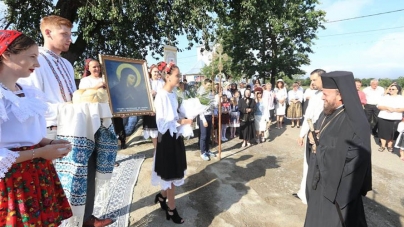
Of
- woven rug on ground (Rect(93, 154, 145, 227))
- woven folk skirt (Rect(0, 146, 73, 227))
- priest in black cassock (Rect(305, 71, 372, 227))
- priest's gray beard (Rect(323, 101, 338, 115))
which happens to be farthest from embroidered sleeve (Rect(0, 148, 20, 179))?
priest's gray beard (Rect(323, 101, 338, 115))

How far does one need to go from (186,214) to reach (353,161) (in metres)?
2.40

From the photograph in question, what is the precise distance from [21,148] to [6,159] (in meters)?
0.17

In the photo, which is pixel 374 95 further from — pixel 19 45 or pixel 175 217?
pixel 19 45

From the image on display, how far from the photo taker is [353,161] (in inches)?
88.4

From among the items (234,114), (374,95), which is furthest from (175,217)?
(374,95)

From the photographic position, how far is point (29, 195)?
58.9 inches

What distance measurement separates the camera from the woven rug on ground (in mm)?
3406

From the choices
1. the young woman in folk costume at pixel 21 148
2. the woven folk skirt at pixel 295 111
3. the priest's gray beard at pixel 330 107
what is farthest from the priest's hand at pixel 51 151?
the woven folk skirt at pixel 295 111

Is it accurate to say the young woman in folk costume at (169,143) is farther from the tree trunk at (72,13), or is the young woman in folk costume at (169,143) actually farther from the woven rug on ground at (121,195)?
the tree trunk at (72,13)

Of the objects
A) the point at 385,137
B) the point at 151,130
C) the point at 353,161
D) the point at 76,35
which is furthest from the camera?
the point at 76,35

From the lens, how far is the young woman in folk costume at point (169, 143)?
322 centimetres

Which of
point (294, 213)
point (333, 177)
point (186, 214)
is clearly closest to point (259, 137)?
point (294, 213)

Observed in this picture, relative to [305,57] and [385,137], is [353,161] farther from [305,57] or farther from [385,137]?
[305,57]

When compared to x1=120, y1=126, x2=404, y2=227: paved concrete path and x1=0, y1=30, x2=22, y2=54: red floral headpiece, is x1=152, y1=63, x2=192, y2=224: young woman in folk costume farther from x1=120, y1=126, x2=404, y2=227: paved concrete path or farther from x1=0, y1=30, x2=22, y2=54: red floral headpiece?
x1=0, y1=30, x2=22, y2=54: red floral headpiece
